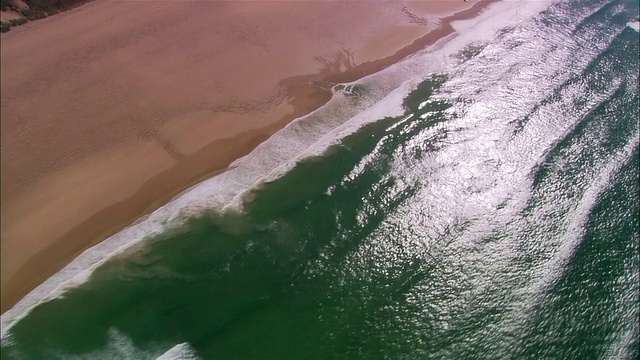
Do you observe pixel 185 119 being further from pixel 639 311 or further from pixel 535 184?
pixel 639 311

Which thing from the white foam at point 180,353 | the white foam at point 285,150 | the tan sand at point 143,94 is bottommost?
the white foam at point 180,353

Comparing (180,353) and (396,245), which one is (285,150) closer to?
(396,245)

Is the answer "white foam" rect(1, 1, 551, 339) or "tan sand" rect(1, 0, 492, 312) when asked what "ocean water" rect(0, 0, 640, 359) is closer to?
"white foam" rect(1, 1, 551, 339)

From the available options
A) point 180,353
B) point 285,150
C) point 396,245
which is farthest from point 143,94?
point 396,245

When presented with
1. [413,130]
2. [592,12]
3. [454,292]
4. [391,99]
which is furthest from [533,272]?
[592,12]

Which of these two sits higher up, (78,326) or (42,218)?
(42,218)

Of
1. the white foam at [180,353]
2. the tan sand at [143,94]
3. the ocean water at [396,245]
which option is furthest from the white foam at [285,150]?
the white foam at [180,353]

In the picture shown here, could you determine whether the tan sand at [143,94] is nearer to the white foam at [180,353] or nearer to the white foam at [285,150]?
the white foam at [285,150]

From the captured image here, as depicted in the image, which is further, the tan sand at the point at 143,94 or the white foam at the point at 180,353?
the tan sand at the point at 143,94
